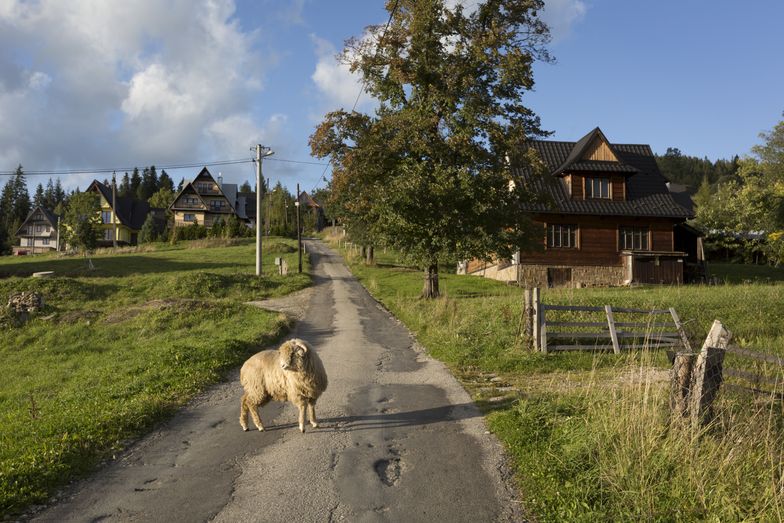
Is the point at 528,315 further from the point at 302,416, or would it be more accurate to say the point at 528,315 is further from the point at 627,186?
the point at 627,186

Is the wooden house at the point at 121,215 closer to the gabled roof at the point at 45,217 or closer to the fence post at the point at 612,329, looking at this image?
the gabled roof at the point at 45,217

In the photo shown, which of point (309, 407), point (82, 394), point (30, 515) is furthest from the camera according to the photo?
point (82, 394)

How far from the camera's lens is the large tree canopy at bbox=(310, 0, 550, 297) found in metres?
25.8

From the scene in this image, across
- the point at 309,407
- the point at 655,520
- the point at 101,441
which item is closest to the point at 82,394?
the point at 101,441

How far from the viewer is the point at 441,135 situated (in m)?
27.5

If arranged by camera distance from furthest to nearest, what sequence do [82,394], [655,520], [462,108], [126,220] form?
[126,220] < [462,108] < [82,394] < [655,520]

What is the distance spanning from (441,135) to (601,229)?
1799 cm

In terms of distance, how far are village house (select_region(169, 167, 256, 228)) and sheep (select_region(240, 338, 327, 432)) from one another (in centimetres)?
8028

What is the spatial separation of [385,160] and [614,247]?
20971 mm

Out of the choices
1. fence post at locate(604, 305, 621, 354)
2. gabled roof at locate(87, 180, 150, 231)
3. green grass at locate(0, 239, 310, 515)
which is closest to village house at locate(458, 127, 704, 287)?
green grass at locate(0, 239, 310, 515)

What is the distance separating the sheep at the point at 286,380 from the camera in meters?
8.55

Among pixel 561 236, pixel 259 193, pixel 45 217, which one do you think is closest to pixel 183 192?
pixel 45 217

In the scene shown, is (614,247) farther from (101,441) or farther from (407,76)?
(101,441)

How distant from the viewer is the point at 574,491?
625cm
